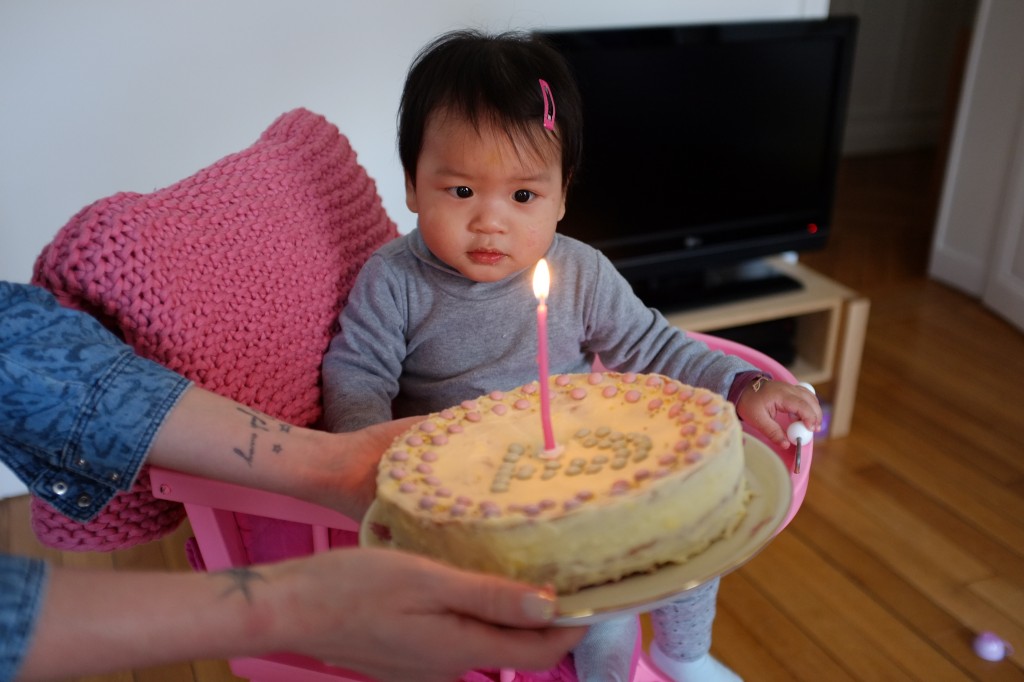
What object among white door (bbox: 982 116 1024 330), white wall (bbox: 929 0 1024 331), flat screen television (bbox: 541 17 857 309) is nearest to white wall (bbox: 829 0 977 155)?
white wall (bbox: 929 0 1024 331)

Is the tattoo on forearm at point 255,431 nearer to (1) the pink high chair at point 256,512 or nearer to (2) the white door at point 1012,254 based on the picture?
(1) the pink high chair at point 256,512

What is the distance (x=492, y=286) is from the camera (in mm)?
1182

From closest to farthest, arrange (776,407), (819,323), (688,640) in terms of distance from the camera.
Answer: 1. (776,407)
2. (688,640)
3. (819,323)

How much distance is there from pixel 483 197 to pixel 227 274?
Answer: 32 centimetres

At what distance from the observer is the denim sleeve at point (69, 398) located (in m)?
0.83

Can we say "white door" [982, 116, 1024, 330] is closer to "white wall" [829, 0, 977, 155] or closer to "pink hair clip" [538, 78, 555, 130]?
"white wall" [829, 0, 977, 155]

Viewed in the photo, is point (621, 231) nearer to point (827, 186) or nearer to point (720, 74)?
point (720, 74)

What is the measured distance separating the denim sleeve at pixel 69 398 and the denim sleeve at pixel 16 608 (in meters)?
0.19

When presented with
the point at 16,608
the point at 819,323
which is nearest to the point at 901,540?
the point at 819,323

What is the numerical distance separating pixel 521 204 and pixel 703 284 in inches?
52.0

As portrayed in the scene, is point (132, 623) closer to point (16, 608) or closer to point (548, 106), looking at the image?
point (16, 608)

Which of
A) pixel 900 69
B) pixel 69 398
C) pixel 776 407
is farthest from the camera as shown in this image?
pixel 900 69

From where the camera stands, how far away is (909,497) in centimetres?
203

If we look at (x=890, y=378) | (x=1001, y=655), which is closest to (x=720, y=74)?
(x=890, y=378)
